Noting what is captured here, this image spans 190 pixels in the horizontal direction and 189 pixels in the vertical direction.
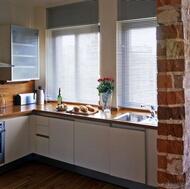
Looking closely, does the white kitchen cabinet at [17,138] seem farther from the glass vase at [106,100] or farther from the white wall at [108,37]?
the white wall at [108,37]

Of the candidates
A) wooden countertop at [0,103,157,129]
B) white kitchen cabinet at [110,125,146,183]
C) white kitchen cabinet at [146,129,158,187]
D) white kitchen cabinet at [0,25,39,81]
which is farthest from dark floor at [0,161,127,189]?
white kitchen cabinet at [0,25,39,81]

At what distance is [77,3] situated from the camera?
139 inches

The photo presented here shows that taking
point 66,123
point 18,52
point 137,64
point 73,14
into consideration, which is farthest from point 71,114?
point 73,14

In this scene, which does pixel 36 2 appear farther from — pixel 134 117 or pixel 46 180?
pixel 46 180

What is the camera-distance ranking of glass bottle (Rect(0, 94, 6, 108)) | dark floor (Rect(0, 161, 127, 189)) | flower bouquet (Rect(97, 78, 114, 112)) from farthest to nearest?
1. glass bottle (Rect(0, 94, 6, 108))
2. flower bouquet (Rect(97, 78, 114, 112))
3. dark floor (Rect(0, 161, 127, 189))

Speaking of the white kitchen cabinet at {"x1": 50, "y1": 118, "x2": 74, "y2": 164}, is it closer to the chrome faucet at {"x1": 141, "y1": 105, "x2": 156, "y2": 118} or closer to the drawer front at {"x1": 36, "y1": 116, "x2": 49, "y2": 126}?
the drawer front at {"x1": 36, "y1": 116, "x2": 49, "y2": 126}

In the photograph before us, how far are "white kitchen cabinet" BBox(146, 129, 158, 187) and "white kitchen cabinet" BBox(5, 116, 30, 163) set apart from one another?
177cm

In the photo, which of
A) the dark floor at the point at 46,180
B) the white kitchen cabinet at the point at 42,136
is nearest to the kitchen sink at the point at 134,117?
the dark floor at the point at 46,180

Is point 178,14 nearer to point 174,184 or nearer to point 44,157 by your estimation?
point 174,184

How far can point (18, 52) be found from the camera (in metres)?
3.48

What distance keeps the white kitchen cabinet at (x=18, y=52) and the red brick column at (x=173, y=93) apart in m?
2.79

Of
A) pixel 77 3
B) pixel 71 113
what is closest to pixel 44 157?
pixel 71 113

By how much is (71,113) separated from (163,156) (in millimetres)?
2063

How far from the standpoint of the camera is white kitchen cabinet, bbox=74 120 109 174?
271cm
